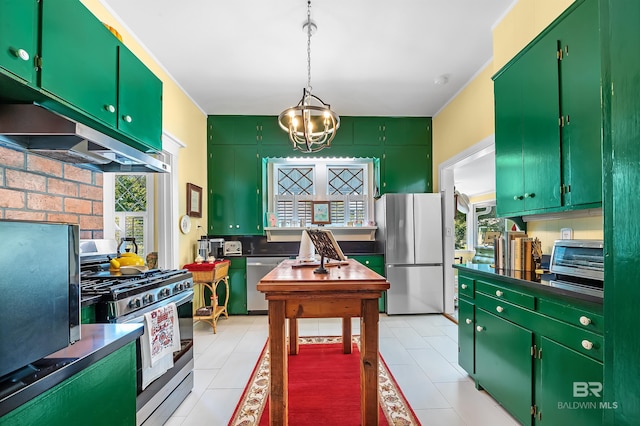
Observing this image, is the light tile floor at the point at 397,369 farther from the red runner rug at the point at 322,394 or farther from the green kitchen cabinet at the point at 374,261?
the green kitchen cabinet at the point at 374,261

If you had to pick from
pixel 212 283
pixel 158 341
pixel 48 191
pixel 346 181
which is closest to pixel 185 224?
pixel 212 283

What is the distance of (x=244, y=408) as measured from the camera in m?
2.10

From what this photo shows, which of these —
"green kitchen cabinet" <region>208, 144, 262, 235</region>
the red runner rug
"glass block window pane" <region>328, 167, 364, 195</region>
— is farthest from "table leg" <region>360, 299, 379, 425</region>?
"glass block window pane" <region>328, 167, 364, 195</region>

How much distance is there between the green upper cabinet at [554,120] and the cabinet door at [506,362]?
2.70ft

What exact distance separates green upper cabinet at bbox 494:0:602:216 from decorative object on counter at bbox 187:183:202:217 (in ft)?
11.4

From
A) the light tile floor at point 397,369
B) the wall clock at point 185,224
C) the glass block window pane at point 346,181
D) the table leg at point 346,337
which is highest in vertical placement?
the glass block window pane at point 346,181

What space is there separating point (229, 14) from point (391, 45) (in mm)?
1541

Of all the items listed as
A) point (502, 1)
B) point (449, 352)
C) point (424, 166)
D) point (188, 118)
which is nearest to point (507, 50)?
point (502, 1)

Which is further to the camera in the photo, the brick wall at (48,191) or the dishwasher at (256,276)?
the dishwasher at (256,276)

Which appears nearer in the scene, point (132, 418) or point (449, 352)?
point (132, 418)

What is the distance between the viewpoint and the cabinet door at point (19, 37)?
1.21 m

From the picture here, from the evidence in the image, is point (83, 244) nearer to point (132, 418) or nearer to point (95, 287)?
point (95, 287)

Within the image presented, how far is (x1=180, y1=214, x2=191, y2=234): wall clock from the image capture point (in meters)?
3.76

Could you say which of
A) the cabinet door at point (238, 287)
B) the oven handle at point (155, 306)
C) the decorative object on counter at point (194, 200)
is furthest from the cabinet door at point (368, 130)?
the oven handle at point (155, 306)
